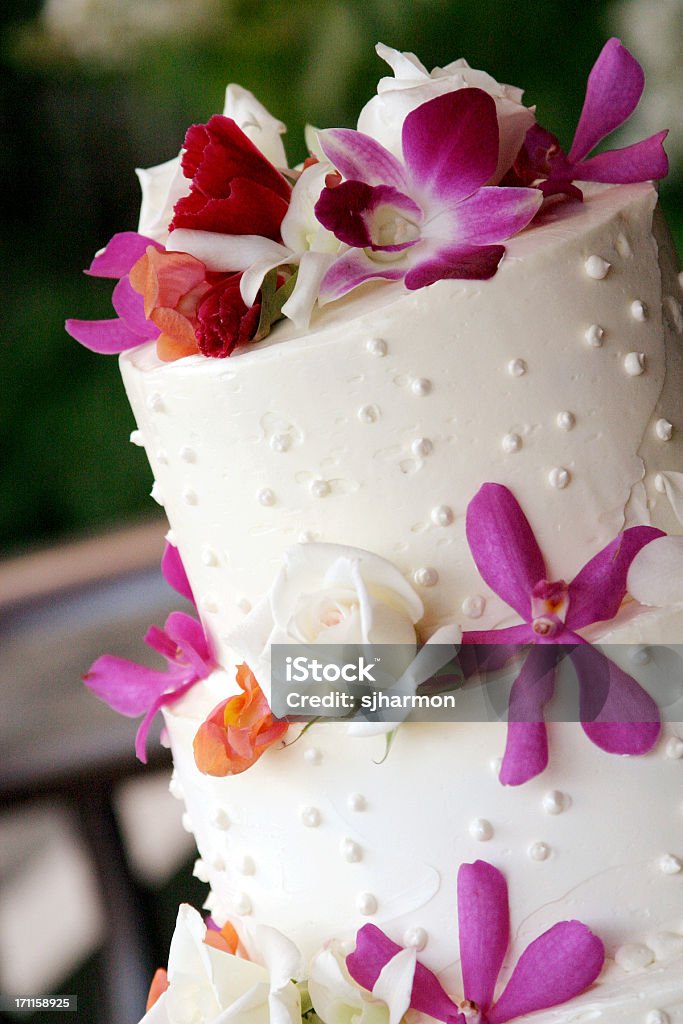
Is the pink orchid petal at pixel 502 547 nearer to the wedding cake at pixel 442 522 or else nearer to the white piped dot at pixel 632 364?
the wedding cake at pixel 442 522

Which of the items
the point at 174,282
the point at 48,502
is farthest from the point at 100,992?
the point at 174,282

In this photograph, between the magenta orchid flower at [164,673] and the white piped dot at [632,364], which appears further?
the magenta orchid flower at [164,673]

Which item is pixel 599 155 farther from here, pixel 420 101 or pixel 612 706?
pixel 612 706

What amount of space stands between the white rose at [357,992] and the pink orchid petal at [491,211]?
53 cm

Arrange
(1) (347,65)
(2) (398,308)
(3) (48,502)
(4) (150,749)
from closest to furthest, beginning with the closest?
(2) (398,308) → (4) (150,749) → (1) (347,65) → (3) (48,502)

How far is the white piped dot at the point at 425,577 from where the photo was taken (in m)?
0.83

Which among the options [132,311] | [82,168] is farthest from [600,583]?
[82,168]

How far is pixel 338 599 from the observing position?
31.4 inches

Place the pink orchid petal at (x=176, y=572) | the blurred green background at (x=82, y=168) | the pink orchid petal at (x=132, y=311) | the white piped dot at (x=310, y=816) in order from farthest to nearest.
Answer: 1. the blurred green background at (x=82, y=168)
2. the pink orchid petal at (x=176, y=572)
3. the pink orchid petal at (x=132, y=311)
4. the white piped dot at (x=310, y=816)

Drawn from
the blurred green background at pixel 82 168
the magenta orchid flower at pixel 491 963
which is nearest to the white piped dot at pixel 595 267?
the magenta orchid flower at pixel 491 963

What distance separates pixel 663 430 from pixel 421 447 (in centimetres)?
20

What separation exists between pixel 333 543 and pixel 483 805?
23 centimetres

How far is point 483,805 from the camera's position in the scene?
845 mm

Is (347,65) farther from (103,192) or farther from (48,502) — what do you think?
(48,502)
